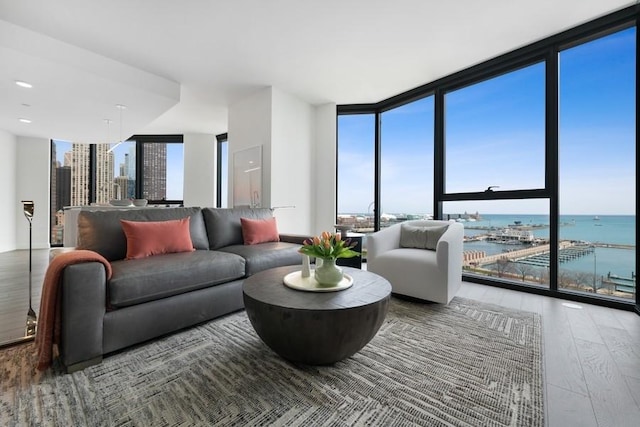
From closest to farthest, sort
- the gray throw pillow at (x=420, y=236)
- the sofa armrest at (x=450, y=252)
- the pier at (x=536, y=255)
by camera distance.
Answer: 1. the sofa armrest at (x=450, y=252)
2. the pier at (x=536, y=255)
3. the gray throw pillow at (x=420, y=236)

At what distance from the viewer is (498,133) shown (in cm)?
339

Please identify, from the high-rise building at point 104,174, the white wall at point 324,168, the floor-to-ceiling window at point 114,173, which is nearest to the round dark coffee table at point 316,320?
the white wall at point 324,168

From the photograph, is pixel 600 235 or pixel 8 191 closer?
pixel 600 235

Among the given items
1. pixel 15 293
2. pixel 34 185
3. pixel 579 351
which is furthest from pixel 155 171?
pixel 579 351

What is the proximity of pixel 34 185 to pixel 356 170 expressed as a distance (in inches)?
277

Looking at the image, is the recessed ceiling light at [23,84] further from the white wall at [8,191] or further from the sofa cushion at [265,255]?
the white wall at [8,191]

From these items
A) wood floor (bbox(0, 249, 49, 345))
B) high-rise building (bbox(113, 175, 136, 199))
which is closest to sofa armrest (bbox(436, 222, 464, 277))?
wood floor (bbox(0, 249, 49, 345))

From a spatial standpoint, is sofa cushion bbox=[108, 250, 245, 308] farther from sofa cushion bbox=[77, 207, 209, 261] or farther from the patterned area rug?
the patterned area rug

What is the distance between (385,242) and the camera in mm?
2998

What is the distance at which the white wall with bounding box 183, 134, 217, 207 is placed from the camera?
671cm

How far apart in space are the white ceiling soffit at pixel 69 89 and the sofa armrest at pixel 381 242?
3452mm

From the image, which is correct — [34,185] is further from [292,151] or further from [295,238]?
[295,238]

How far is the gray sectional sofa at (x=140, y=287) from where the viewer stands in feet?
4.81

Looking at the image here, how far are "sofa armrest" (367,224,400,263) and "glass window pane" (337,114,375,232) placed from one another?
56.9 inches
